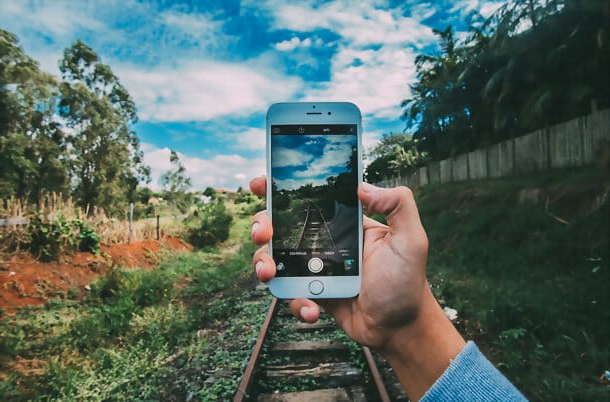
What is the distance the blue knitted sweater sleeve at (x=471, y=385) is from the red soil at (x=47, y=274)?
24.4 feet

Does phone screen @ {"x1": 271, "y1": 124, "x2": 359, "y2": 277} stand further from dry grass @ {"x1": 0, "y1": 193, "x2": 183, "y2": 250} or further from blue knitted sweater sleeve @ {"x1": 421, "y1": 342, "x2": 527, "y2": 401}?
dry grass @ {"x1": 0, "y1": 193, "x2": 183, "y2": 250}

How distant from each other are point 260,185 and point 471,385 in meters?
1.44

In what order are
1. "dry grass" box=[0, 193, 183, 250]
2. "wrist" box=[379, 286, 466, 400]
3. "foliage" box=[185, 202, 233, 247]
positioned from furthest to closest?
1. "foliage" box=[185, 202, 233, 247]
2. "dry grass" box=[0, 193, 183, 250]
3. "wrist" box=[379, 286, 466, 400]

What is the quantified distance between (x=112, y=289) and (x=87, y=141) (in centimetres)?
2752

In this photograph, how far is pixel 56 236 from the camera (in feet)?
26.3

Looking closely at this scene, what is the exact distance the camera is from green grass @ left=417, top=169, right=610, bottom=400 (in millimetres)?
3623

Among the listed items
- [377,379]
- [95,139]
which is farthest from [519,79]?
[95,139]

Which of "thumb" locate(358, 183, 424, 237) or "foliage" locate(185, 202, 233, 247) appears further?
"foliage" locate(185, 202, 233, 247)

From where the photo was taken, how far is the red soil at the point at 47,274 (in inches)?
253

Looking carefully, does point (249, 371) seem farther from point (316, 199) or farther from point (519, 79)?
point (519, 79)

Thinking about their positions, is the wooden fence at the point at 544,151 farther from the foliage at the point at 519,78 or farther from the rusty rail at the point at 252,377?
the rusty rail at the point at 252,377

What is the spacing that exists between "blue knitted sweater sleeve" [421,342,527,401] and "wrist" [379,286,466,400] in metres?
0.26

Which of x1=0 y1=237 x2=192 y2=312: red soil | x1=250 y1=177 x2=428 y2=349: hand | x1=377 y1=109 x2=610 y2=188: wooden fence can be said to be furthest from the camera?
x1=377 y1=109 x2=610 y2=188: wooden fence

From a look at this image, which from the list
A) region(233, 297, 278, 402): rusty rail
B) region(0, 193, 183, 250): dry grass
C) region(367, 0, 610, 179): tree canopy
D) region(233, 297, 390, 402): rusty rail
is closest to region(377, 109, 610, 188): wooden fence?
region(367, 0, 610, 179): tree canopy
